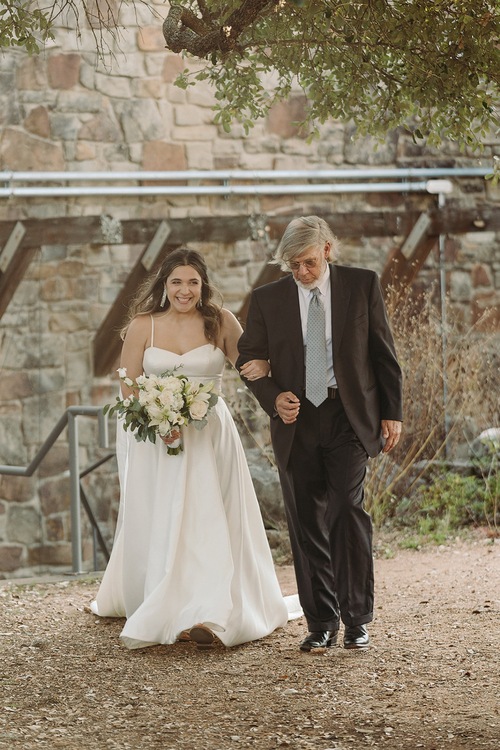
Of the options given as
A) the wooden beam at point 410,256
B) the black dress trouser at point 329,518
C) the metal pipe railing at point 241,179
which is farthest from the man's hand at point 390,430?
the wooden beam at point 410,256

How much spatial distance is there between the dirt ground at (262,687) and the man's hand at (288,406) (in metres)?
0.96

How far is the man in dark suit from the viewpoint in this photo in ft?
14.8

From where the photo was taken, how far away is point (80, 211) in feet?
29.7

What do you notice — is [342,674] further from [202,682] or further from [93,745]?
[93,745]

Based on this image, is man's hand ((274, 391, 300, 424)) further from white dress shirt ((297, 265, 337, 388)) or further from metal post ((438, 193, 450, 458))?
metal post ((438, 193, 450, 458))

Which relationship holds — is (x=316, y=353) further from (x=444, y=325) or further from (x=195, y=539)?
(x=444, y=325)

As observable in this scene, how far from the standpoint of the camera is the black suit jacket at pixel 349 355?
4488mm

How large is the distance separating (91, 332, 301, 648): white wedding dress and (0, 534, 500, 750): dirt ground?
5.0 inches

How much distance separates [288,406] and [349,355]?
1.05ft

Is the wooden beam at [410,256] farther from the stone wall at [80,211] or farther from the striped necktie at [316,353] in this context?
the striped necktie at [316,353]

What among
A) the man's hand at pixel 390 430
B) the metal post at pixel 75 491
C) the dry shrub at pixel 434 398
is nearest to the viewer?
the man's hand at pixel 390 430

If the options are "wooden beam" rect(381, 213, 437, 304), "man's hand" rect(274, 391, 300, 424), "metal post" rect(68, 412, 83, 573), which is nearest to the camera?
"man's hand" rect(274, 391, 300, 424)

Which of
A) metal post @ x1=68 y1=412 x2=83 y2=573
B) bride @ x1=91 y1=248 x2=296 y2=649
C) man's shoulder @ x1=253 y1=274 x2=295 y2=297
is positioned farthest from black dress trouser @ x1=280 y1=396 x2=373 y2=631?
metal post @ x1=68 y1=412 x2=83 y2=573

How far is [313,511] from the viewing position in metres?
4.67
